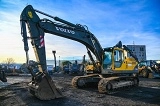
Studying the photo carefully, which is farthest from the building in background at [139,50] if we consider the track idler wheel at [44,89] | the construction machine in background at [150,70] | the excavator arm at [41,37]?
the track idler wheel at [44,89]

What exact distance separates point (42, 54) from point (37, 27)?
145cm

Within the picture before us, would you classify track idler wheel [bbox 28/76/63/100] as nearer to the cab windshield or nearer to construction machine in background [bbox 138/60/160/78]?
the cab windshield

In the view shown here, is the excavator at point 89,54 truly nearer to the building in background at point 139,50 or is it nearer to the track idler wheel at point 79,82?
the track idler wheel at point 79,82

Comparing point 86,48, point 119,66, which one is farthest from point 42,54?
point 119,66

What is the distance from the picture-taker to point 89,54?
49.9 feet

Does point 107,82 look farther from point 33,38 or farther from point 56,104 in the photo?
point 33,38

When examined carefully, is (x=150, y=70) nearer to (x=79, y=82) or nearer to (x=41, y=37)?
(x=79, y=82)

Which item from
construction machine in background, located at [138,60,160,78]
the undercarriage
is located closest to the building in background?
construction machine in background, located at [138,60,160,78]

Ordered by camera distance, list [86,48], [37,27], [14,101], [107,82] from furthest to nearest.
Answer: [86,48] < [107,82] < [37,27] < [14,101]

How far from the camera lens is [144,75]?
88.1ft

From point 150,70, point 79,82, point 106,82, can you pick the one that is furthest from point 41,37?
point 150,70

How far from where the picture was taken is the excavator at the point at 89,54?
34.7ft

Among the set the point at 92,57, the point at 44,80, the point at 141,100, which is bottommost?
the point at 141,100

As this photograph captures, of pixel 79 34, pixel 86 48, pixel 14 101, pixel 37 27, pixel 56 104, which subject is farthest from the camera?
pixel 86 48
